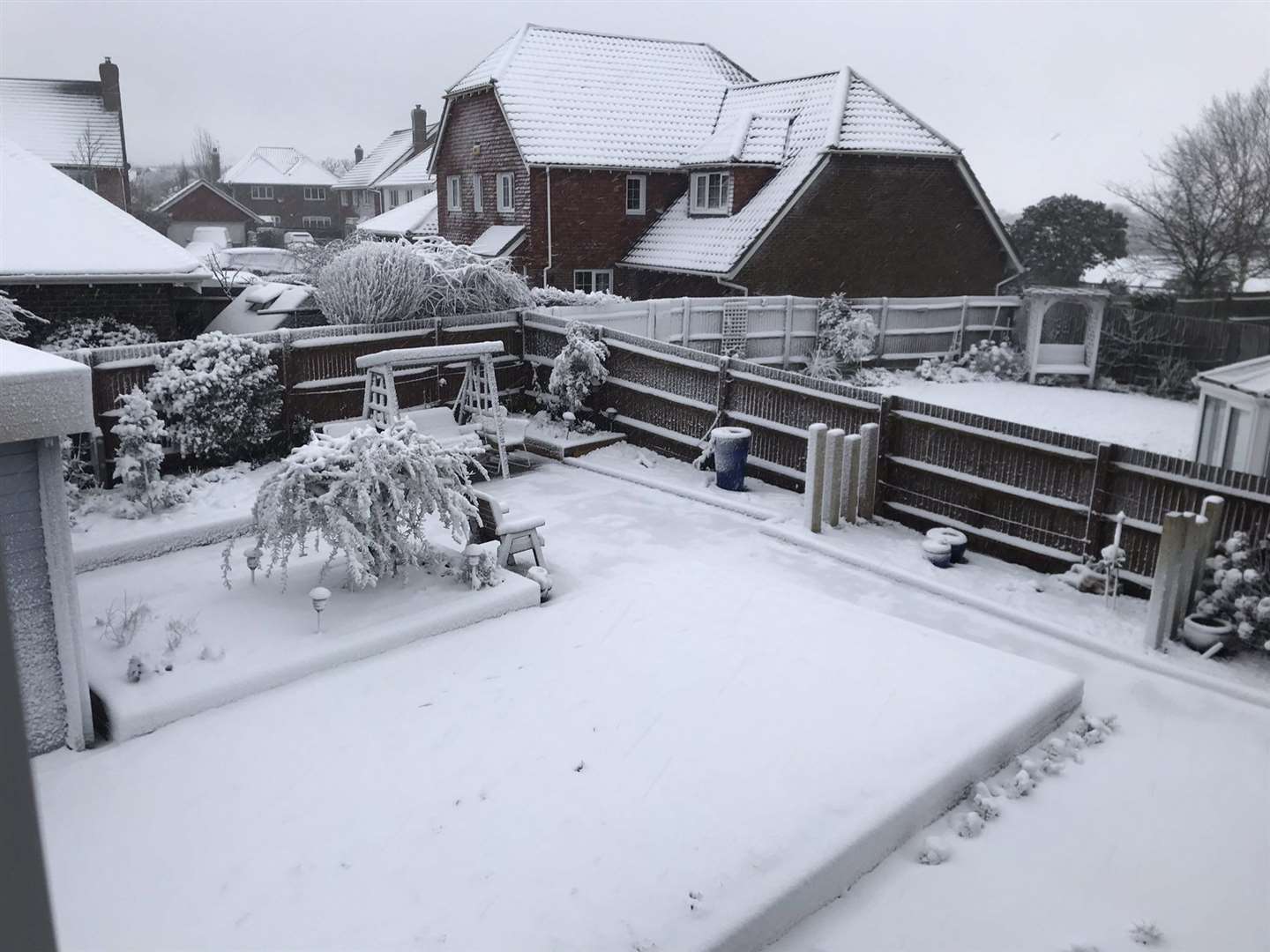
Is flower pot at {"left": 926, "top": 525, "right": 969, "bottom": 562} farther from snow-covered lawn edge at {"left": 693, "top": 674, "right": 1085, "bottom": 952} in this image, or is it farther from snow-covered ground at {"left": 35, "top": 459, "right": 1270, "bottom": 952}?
snow-covered lawn edge at {"left": 693, "top": 674, "right": 1085, "bottom": 952}

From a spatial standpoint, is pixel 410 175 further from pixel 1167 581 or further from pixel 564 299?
pixel 1167 581

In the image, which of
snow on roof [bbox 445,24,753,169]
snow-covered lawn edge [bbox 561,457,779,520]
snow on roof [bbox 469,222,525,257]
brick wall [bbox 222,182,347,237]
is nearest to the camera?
snow-covered lawn edge [bbox 561,457,779,520]

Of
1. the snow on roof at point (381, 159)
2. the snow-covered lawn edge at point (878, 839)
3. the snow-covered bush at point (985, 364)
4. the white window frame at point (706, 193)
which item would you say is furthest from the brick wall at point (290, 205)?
the snow-covered lawn edge at point (878, 839)

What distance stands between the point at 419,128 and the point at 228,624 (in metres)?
45.8

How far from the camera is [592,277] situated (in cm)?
2486

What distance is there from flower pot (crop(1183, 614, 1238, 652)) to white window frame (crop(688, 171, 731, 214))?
57.2ft

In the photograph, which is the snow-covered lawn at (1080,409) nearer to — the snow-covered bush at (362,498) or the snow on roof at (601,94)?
the snow-covered bush at (362,498)

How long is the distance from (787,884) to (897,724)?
5.76 feet

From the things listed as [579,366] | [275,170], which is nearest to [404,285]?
[579,366]

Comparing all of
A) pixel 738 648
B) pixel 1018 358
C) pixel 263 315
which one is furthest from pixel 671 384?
pixel 1018 358

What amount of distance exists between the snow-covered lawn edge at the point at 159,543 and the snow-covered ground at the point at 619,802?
294 cm

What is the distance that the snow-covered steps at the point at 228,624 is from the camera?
19.3ft

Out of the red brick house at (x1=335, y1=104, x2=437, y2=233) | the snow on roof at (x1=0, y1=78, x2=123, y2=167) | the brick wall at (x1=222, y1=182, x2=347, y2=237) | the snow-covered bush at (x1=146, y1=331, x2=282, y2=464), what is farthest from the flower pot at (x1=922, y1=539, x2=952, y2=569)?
the brick wall at (x1=222, y1=182, x2=347, y2=237)

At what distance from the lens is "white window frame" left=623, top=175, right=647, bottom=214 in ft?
80.5
